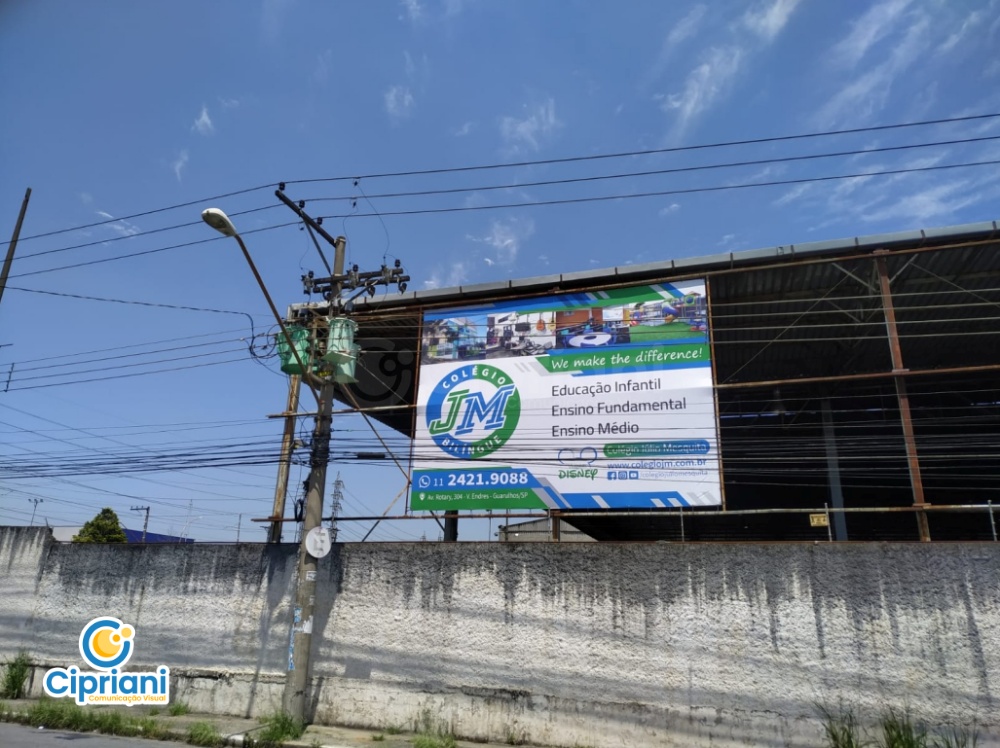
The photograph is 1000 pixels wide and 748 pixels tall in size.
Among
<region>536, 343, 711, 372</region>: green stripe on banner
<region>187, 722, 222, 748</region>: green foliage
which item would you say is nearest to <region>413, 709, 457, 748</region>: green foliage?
<region>187, 722, 222, 748</region>: green foliage

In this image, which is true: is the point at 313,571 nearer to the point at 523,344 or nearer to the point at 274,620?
the point at 274,620

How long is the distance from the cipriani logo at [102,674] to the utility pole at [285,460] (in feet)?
10.5

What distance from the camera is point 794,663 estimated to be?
28.6 ft

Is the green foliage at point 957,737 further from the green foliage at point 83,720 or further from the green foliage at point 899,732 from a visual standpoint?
the green foliage at point 83,720

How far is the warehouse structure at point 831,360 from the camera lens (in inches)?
444

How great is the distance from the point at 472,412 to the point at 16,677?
9.99 m

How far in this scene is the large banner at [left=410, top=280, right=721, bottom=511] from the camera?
1098 cm

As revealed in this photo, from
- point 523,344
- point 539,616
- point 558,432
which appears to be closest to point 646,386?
point 558,432

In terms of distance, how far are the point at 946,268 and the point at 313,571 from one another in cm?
1218

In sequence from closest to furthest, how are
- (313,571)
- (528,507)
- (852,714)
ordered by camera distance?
(852,714)
(313,571)
(528,507)

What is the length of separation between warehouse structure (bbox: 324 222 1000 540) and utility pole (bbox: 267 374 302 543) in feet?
5.68

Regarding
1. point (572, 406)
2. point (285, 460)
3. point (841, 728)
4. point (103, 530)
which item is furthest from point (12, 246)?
point (103, 530)

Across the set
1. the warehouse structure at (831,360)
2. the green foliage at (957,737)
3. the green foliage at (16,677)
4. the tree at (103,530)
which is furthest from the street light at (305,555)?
the tree at (103,530)

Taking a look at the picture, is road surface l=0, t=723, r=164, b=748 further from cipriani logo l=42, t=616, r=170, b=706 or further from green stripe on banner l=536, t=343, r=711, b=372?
green stripe on banner l=536, t=343, r=711, b=372
